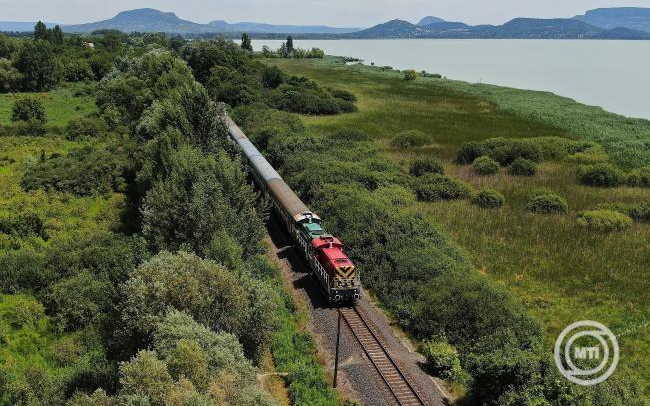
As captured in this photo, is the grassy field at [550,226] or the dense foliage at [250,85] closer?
the grassy field at [550,226]

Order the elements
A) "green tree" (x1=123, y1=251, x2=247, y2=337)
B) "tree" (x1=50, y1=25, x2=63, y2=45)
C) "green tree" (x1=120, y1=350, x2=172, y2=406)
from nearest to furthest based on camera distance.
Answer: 1. "green tree" (x1=120, y1=350, x2=172, y2=406)
2. "green tree" (x1=123, y1=251, x2=247, y2=337)
3. "tree" (x1=50, y1=25, x2=63, y2=45)

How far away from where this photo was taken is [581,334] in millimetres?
29016

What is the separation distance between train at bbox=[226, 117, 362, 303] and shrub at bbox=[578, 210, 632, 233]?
26.0 metres

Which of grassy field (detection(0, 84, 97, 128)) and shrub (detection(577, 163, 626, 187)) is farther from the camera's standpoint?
grassy field (detection(0, 84, 97, 128))

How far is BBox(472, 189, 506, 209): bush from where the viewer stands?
5178 cm

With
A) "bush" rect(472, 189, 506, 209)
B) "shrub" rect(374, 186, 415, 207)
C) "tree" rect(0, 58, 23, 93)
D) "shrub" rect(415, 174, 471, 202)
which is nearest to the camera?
"shrub" rect(374, 186, 415, 207)

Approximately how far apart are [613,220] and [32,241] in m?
52.3

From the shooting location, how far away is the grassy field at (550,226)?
108ft

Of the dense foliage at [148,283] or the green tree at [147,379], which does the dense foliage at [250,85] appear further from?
the green tree at [147,379]

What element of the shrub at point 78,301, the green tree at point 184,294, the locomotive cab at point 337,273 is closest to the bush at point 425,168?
the locomotive cab at point 337,273

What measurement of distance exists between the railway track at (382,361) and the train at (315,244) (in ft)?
4.79

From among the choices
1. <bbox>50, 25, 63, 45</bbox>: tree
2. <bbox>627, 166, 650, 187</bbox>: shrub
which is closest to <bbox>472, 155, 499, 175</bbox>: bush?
<bbox>627, 166, 650, 187</bbox>: shrub

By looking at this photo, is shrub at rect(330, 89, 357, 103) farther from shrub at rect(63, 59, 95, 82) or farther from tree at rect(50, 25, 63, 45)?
tree at rect(50, 25, 63, 45)

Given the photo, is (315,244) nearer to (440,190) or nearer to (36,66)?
(440,190)
